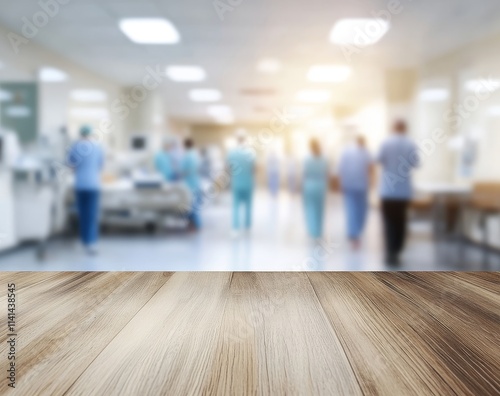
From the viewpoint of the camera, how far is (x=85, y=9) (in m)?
2.53

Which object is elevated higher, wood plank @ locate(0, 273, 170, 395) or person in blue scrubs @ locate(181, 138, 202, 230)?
person in blue scrubs @ locate(181, 138, 202, 230)

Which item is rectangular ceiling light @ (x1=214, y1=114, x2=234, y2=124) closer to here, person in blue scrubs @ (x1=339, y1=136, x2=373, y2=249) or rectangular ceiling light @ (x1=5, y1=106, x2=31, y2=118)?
person in blue scrubs @ (x1=339, y1=136, x2=373, y2=249)

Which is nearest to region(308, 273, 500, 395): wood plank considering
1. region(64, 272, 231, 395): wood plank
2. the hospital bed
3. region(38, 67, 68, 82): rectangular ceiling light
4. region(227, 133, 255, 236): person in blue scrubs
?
region(64, 272, 231, 395): wood plank

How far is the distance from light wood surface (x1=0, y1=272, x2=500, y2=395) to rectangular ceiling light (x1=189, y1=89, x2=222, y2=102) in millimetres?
1592

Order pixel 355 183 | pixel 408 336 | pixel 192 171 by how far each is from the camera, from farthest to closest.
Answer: pixel 192 171 → pixel 355 183 → pixel 408 336

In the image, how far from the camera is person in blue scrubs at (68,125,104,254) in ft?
9.39

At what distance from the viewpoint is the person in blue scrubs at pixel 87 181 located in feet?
9.39

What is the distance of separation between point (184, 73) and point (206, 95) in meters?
0.28

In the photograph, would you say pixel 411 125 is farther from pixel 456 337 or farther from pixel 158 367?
pixel 158 367

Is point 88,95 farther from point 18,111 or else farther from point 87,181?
point 87,181

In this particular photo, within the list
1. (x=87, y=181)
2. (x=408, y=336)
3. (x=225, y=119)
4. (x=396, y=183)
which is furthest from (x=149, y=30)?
(x=408, y=336)

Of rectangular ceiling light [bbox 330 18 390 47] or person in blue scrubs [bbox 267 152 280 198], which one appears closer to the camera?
rectangular ceiling light [bbox 330 18 390 47]

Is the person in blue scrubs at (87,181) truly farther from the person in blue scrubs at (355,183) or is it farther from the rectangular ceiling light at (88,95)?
the person in blue scrubs at (355,183)

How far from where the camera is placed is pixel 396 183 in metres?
2.71
